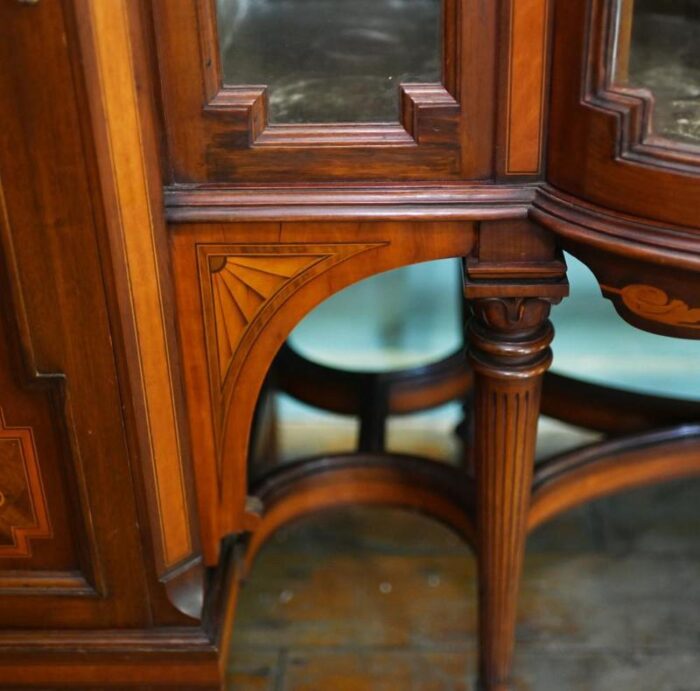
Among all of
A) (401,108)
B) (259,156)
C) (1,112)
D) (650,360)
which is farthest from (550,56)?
(650,360)

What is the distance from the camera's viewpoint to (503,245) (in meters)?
0.86

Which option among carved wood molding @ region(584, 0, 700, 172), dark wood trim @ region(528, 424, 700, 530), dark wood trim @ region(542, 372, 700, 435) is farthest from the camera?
dark wood trim @ region(542, 372, 700, 435)

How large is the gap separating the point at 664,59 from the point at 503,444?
347 mm

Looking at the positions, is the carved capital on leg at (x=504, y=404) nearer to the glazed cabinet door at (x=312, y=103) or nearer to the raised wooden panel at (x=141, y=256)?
the glazed cabinet door at (x=312, y=103)

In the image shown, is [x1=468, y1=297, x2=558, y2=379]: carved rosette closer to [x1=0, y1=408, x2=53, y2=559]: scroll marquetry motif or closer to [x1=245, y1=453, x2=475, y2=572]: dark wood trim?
[x1=245, y1=453, x2=475, y2=572]: dark wood trim

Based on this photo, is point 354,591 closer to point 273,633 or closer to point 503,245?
point 273,633

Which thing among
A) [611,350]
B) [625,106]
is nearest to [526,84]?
[625,106]

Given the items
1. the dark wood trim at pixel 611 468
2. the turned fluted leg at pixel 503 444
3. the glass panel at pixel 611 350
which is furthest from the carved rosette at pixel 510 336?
the glass panel at pixel 611 350

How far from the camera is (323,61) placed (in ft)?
2.83

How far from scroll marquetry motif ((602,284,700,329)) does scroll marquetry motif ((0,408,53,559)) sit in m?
0.51

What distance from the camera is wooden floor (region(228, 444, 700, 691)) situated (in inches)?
44.6

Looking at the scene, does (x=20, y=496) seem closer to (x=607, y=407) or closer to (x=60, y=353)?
(x=60, y=353)

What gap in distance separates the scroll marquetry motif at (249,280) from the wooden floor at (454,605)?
41cm

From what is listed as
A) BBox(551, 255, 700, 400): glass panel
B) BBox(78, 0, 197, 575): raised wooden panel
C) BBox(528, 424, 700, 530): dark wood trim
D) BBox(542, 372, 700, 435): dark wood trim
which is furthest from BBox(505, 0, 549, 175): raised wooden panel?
BBox(551, 255, 700, 400): glass panel
